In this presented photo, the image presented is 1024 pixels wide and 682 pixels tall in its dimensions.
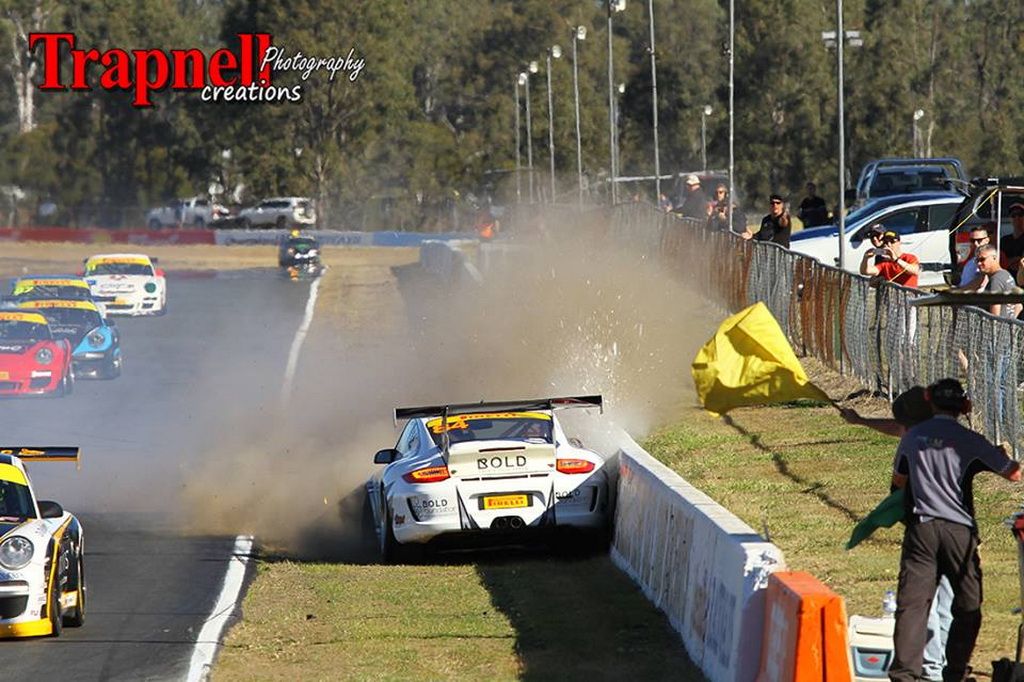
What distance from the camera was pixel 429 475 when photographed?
47.9ft

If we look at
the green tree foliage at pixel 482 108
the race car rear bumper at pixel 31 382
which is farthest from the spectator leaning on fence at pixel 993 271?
the green tree foliage at pixel 482 108

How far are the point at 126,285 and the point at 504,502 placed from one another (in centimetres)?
3089

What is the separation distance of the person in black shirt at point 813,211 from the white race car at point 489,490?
18502 mm

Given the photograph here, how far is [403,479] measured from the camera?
580 inches

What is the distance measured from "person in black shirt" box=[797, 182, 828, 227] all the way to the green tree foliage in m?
51.6

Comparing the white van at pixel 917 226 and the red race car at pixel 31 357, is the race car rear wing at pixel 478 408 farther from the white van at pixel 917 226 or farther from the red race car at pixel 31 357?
the red race car at pixel 31 357

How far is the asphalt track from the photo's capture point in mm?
11734

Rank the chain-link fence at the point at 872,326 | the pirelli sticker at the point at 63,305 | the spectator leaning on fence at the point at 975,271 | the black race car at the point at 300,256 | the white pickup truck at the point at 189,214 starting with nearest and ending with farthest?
the chain-link fence at the point at 872,326 → the spectator leaning on fence at the point at 975,271 → the pirelli sticker at the point at 63,305 → the black race car at the point at 300,256 → the white pickup truck at the point at 189,214

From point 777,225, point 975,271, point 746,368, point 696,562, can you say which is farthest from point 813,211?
point 696,562

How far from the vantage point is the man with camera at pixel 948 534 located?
844 centimetres

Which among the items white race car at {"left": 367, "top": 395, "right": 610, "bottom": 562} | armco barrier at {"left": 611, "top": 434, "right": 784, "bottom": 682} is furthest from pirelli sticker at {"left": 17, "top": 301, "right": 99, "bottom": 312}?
armco barrier at {"left": 611, "top": 434, "right": 784, "bottom": 682}

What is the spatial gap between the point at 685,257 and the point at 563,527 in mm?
20718

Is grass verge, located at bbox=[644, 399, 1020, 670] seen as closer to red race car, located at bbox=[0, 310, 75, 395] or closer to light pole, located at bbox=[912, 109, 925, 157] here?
red race car, located at bbox=[0, 310, 75, 395]

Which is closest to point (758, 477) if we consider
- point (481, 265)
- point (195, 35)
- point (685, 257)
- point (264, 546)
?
point (264, 546)
